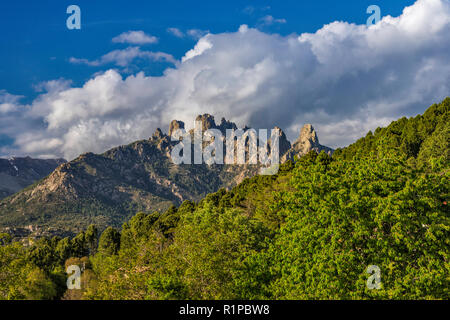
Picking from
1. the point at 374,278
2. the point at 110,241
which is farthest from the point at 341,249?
the point at 110,241

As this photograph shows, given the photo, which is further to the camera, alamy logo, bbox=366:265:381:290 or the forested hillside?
the forested hillside

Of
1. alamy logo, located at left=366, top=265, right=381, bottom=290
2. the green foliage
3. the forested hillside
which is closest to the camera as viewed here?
alamy logo, located at left=366, top=265, right=381, bottom=290

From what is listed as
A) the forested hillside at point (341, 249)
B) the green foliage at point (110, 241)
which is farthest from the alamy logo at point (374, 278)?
the green foliage at point (110, 241)

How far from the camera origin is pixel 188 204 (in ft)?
356

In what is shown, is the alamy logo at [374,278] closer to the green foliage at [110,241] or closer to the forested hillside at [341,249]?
the forested hillside at [341,249]

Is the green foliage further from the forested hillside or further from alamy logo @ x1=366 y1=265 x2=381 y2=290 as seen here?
alamy logo @ x1=366 y1=265 x2=381 y2=290

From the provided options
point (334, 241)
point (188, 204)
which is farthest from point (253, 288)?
point (188, 204)

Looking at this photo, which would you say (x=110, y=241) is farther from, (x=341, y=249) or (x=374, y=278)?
(x=374, y=278)

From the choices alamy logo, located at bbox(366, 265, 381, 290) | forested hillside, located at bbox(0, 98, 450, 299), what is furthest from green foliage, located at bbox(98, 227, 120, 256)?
alamy logo, located at bbox(366, 265, 381, 290)

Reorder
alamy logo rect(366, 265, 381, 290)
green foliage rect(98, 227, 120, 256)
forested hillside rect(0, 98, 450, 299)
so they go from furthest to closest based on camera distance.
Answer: green foliage rect(98, 227, 120, 256) → forested hillside rect(0, 98, 450, 299) → alamy logo rect(366, 265, 381, 290)

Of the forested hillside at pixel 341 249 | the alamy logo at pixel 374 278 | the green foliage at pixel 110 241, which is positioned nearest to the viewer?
the alamy logo at pixel 374 278
